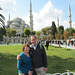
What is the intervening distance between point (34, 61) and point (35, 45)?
0.47 meters

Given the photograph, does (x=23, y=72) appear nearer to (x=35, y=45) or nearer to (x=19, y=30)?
(x=35, y=45)

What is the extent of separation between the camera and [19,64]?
2.48 m

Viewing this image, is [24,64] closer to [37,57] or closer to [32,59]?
[32,59]

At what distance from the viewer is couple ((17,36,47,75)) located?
253 cm

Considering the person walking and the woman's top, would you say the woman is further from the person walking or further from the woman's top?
the person walking

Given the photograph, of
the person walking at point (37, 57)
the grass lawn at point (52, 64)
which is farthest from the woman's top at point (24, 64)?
the grass lawn at point (52, 64)

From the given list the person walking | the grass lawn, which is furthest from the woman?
the grass lawn

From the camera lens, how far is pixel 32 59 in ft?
9.19

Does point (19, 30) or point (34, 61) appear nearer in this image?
point (34, 61)

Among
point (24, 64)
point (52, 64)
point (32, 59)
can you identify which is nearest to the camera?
point (24, 64)

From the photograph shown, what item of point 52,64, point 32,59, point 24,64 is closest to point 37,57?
point 32,59

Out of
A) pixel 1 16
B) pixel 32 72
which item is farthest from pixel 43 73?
pixel 1 16

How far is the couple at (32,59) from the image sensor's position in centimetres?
253

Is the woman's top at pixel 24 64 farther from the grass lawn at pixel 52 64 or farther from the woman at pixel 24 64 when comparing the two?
the grass lawn at pixel 52 64
